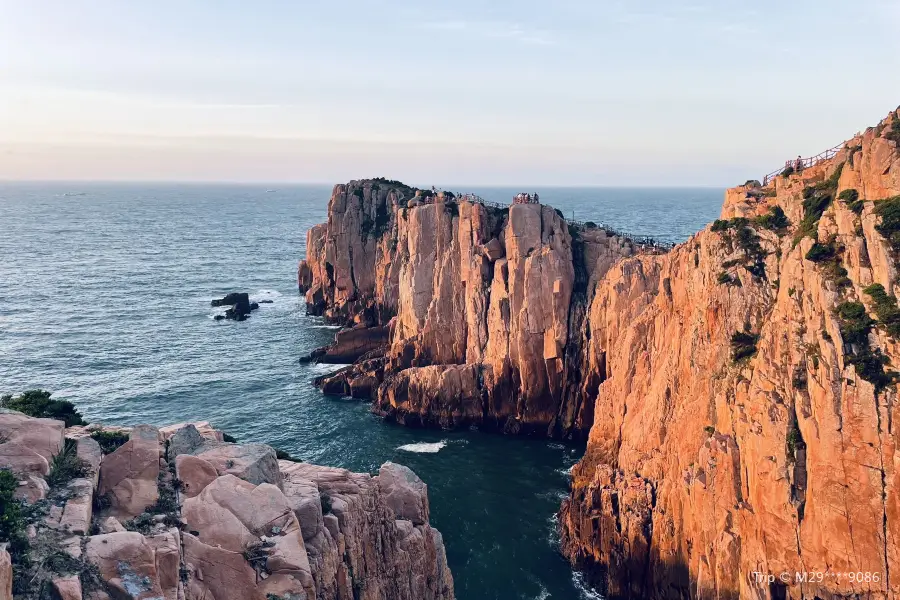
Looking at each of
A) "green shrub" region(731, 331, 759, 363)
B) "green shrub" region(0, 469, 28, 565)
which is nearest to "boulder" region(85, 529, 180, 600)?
"green shrub" region(0, 469, 28, 565)

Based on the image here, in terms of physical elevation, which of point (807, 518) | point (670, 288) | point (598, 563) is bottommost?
point (598, 563)

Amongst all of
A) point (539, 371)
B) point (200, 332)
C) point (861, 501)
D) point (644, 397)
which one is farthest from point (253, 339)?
point (861, 501)

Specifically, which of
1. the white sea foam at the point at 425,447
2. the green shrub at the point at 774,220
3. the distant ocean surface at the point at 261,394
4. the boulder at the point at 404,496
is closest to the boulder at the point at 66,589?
the boulder at the point at 404,496

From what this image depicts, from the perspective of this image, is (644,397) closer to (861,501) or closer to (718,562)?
(718,562)

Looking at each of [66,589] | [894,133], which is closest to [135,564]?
[66,589]

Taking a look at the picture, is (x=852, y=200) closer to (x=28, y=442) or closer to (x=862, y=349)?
(x=862, y=349)

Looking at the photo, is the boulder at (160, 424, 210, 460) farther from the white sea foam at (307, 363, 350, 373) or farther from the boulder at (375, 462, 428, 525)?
the white sea foam at (307, 363, 350, 373)
